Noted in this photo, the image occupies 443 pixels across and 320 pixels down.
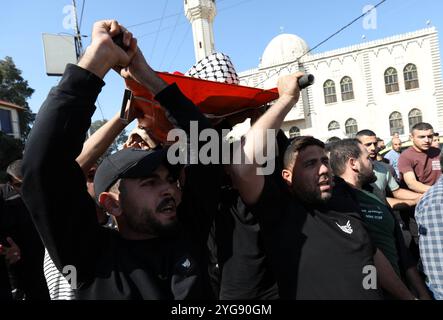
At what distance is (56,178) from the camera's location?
1267 mm

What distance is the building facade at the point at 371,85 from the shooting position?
3005cm

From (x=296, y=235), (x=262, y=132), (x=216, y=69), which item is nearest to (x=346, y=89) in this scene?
(x=216, y=69)

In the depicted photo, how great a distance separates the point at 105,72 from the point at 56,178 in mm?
423

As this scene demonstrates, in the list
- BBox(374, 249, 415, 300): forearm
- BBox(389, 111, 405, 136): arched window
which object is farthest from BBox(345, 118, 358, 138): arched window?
BBox(374, 249, 415, 300): forearm

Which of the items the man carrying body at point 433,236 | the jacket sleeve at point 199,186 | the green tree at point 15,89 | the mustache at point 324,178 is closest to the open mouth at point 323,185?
the mustache at point 324,178

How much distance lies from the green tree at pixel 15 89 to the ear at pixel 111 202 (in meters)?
37.5

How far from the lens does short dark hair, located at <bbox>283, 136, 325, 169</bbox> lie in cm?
229

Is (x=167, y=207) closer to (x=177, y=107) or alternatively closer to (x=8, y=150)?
(x=177, y=107)

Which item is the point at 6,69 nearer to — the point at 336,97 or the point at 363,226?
the point at 336,97

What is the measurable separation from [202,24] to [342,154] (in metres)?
34.0

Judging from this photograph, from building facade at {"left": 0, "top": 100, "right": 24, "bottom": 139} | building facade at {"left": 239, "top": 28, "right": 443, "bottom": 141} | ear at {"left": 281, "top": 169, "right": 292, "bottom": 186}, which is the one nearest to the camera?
ear at {"left": 281, "top": 169, "right": 292, "bottom": 186}

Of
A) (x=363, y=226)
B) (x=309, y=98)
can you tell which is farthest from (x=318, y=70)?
(x=363, y=226)

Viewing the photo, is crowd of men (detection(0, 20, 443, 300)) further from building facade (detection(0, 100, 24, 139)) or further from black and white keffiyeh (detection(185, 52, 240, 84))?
building facade (detection(0, 100, 24, 139))

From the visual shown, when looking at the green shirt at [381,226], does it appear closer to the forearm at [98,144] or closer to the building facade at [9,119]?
the forearm at [98,144]
